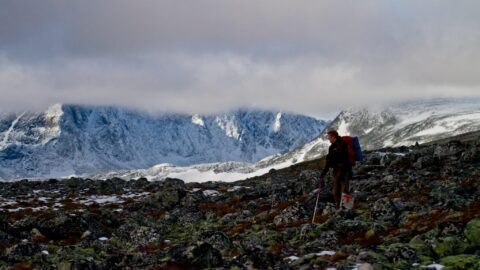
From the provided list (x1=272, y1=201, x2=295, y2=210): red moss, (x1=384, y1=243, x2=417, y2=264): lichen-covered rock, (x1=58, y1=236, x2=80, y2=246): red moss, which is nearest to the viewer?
(x1=384, y1=243, x2=417, y2=264): lichen-covered rock

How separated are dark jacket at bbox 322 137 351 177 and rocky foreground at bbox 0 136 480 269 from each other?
2.31 meters

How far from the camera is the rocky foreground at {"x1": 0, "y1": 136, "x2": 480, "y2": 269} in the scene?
1473 cm

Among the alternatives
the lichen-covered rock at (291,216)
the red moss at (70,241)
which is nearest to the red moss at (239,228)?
the lichen-covered rock at (291,216)

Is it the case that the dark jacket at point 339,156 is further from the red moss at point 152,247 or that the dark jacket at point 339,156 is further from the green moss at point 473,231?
the green moss at point 473,231

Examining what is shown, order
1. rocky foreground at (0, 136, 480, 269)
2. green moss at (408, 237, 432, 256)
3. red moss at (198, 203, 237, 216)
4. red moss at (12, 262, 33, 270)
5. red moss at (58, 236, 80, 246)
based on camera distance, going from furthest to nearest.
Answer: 1. red moss at (198, 203, 237, 216)
2. red moss at (58, 236, 80, 246)
3. red moss at (12, 262, 33, 270)
4. rocky foreground at (0, 136, 480, 269)
5. green moss at (408, 237, 432, 256)

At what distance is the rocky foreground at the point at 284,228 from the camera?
1473 centimetres

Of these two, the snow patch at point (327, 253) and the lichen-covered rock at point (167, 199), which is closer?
the snow patch at point (327, 253)

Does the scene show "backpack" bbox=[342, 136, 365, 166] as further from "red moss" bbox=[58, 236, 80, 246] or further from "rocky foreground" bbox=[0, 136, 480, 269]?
"red moss" bbox=[58, 236, 80, 246]

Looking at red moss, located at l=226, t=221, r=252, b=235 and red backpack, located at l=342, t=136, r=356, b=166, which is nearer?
red backpack, located at l=342, t=136, r=356, b=166

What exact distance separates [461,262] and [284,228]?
10962 mm

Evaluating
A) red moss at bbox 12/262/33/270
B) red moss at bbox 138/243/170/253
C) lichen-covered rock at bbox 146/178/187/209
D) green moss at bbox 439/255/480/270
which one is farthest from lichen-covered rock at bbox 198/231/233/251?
lichen-covered rock at bbox 146/178/187/209

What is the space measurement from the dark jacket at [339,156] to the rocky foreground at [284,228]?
7.59 ft

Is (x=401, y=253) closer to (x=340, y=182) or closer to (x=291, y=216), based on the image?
(x=340, y=182)

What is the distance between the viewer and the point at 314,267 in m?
14.1
